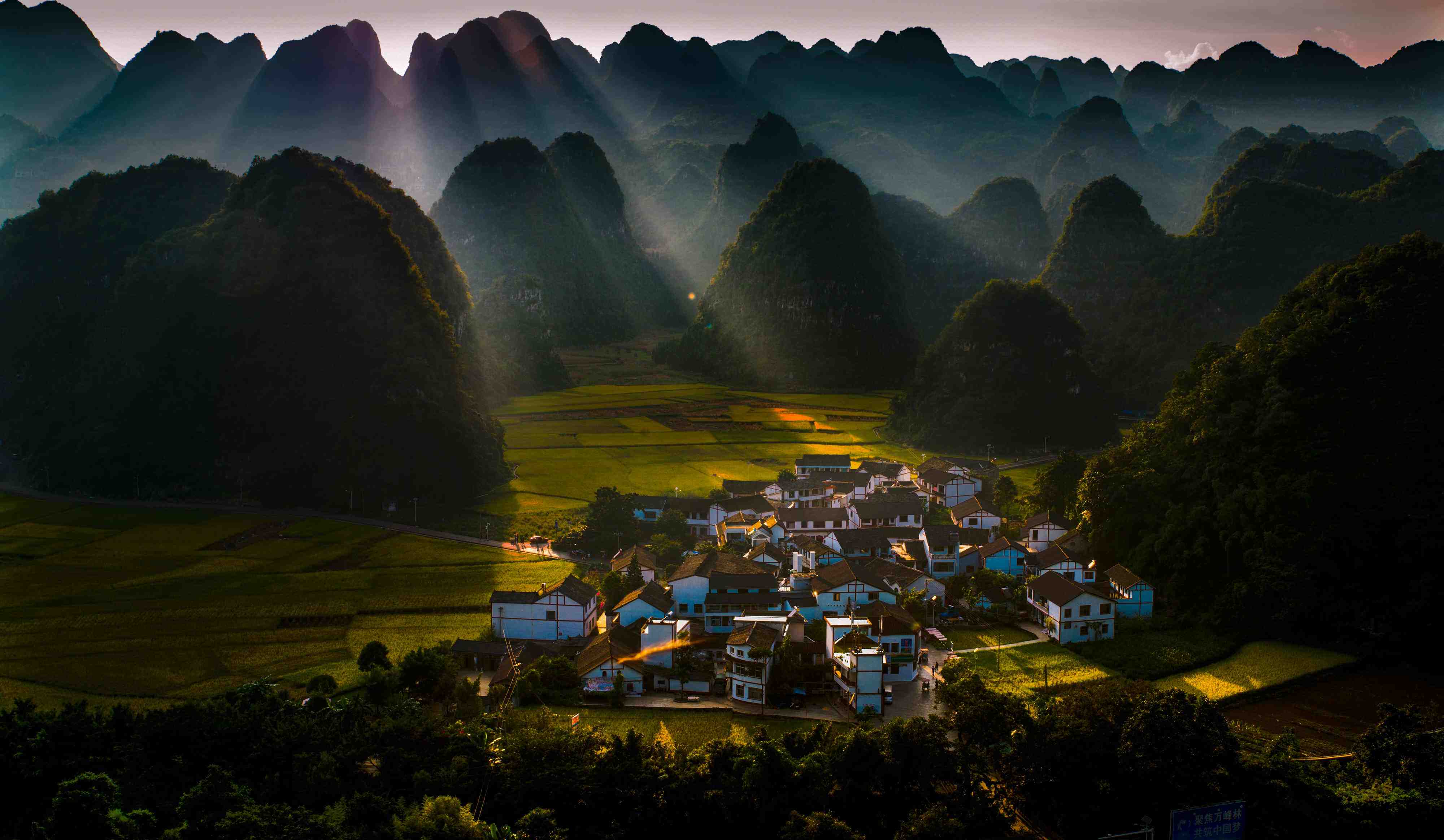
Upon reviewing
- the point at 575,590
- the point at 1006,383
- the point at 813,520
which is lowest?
the point at 575,590

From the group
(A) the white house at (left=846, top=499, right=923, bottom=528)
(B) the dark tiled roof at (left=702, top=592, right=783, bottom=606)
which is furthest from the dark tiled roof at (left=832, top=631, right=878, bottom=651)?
(A) the white house at (left=846, top=499, right=923, bottom=528)

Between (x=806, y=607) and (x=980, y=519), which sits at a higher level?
(x=980, y=519)

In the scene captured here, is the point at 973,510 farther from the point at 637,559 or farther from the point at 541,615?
the point at 541,615

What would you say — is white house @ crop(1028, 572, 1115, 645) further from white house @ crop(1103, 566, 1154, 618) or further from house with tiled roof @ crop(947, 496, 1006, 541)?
house with tiled roof @ crop(947, 496, 1006, 541)

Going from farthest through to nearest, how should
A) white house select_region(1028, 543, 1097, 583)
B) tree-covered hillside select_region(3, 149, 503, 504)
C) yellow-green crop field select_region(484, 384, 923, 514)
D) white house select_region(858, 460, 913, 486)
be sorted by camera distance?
1. yellow-green crop field select_region(484, 384, 923, 514)
2. white house select_region(858, 460, 913, 486)
3. tree-covered hillside select_region(3, 149, 503, 504)
4. white house select_region(1028, 543, 1097, 583)

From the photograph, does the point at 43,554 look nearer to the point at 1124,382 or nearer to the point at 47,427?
the point at 47,427

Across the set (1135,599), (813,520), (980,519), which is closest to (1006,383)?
(980,519)
